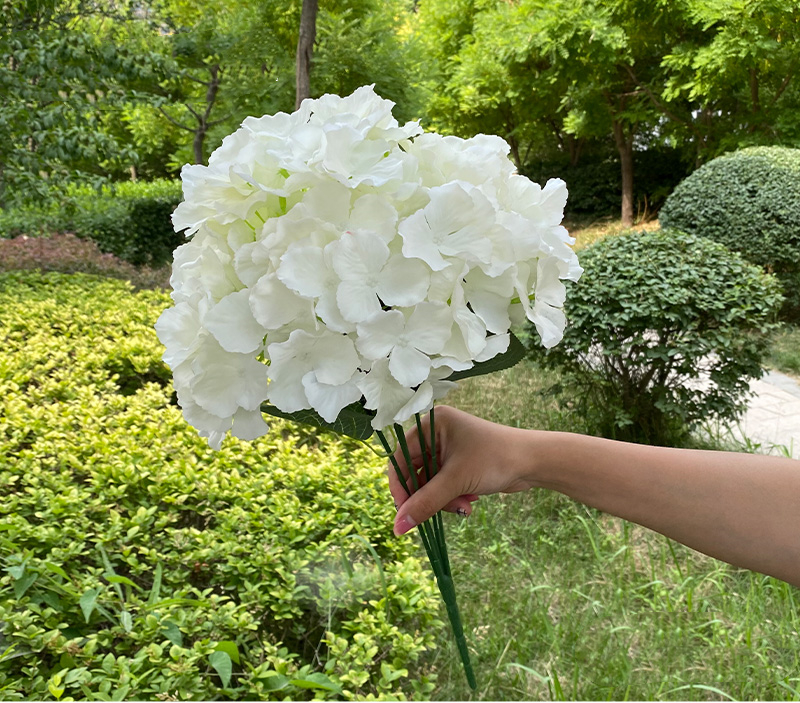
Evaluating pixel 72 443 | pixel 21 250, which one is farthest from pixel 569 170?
pixel 72 443

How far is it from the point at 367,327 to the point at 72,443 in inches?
90.9

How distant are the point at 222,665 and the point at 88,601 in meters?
0.41

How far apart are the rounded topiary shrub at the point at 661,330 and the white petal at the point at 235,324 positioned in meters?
3.13

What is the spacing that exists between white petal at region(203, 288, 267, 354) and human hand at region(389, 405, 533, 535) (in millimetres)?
399

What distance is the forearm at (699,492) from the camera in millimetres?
1139

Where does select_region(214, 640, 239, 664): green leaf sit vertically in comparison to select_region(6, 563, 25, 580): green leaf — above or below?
below

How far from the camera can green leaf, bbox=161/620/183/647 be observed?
1.75 m

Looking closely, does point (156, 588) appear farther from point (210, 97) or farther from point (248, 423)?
point (210, 97)

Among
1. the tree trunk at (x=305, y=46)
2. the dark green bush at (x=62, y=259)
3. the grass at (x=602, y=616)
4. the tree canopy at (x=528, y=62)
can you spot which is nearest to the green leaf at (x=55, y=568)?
the grass at (x=602, y=616)

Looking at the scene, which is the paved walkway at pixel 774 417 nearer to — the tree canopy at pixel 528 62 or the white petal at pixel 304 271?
the white petal at pixel 304 271

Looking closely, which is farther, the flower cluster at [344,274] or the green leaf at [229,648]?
the green leaf at [229,648]

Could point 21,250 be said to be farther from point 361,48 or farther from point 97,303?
point 361,48

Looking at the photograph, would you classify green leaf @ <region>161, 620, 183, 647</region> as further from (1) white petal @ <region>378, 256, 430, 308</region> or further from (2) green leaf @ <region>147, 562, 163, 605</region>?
(1) white petal @ <region>378, 256, 430, 308</region>

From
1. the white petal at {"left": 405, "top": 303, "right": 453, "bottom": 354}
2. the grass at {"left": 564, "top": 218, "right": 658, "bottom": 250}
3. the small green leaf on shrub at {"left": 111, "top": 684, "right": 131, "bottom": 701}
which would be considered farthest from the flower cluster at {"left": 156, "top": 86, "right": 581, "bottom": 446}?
the grass at {"left": 564, "top": 218, "right": 658, "bottom": 250}
